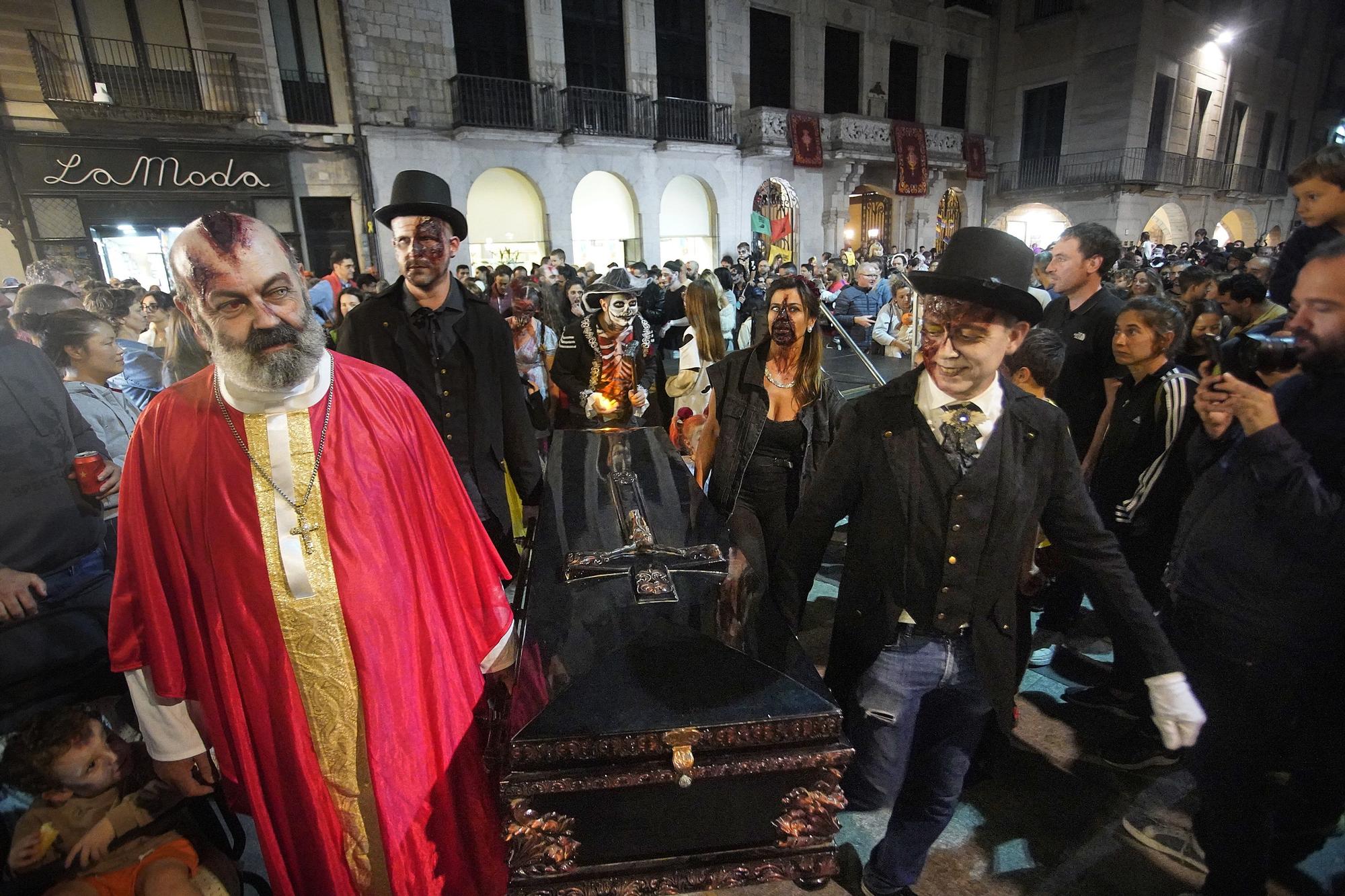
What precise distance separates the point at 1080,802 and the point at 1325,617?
1223 mm

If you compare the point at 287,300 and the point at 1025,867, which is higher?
the point at 287,300

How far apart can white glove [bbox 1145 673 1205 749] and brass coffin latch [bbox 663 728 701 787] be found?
1.23m

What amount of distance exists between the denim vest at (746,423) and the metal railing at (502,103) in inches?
547

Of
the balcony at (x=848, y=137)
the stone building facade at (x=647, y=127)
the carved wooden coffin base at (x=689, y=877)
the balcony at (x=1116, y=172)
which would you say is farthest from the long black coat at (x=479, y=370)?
the balcony at (x=1116, y=172)

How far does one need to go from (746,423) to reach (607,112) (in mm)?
16021

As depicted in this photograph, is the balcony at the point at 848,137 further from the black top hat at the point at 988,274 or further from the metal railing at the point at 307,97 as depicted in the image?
the black top hat at the point at 988,274

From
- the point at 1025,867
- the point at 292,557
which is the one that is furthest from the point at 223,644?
the point at 1025,867

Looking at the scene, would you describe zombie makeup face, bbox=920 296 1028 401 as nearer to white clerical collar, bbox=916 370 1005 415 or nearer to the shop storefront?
white clerical collar, bbox=916 370 1005 415

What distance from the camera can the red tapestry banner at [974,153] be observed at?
2373 cm

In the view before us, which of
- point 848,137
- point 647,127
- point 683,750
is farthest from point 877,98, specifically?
point 683,750

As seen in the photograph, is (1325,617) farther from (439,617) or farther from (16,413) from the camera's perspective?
A: (16,413)

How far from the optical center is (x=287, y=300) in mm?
1602

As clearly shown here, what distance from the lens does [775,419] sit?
10.1 ft

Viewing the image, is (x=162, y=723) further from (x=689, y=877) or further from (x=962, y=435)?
(x=962, y=435)
